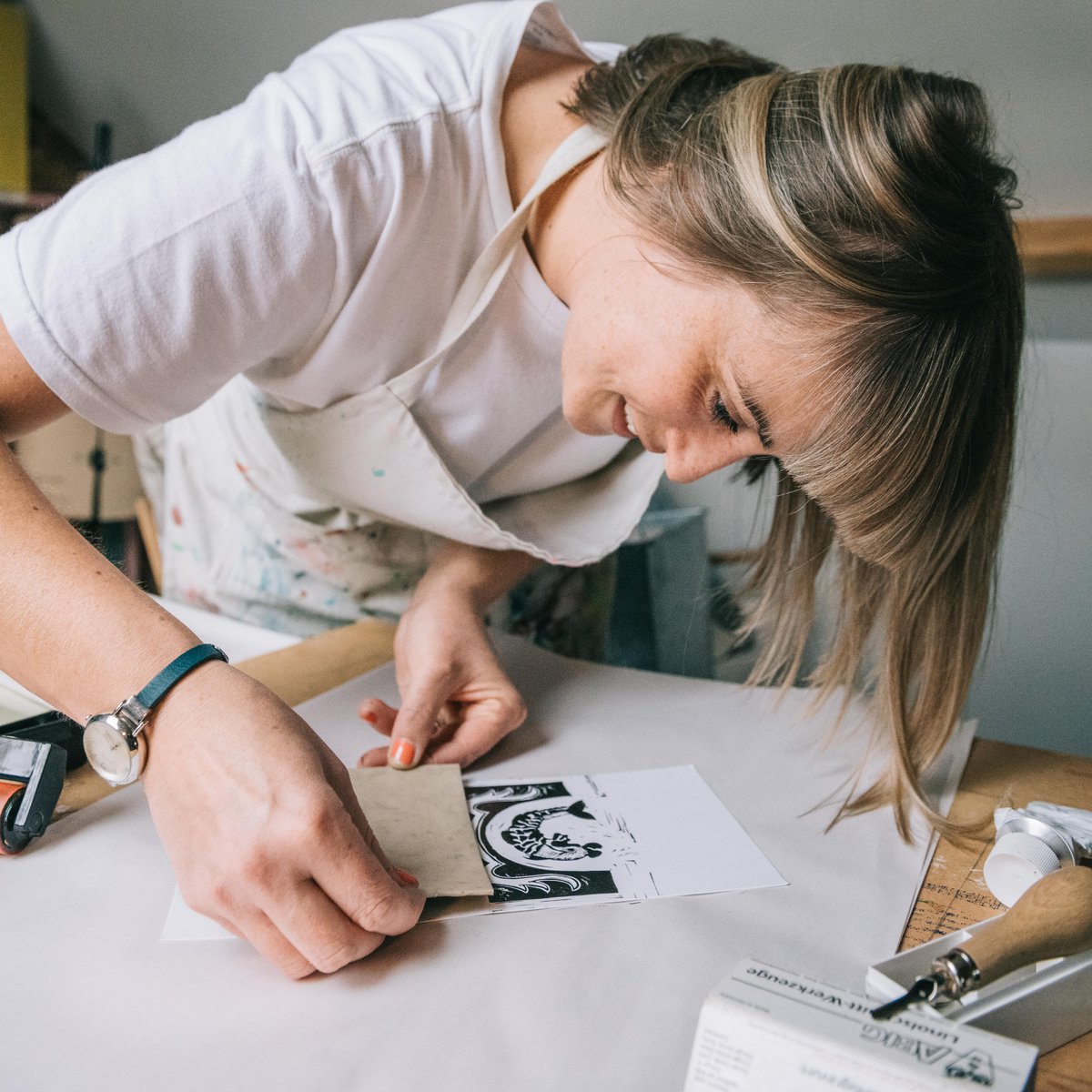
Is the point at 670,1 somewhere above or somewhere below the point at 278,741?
above

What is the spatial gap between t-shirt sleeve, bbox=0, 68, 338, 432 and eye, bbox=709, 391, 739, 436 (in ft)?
0.93

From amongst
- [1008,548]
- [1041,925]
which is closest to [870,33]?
[1008,548]

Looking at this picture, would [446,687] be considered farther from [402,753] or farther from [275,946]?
[275,946]

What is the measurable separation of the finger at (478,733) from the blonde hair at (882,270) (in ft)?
0.82

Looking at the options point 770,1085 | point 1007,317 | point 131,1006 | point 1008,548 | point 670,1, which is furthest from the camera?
point 670,1

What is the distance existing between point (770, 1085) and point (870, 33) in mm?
1324

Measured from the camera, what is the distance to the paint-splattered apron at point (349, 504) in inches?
32.3

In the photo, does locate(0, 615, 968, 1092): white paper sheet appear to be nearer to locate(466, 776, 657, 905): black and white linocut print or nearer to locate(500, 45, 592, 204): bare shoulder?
locate(466, 776, 657, 905): black and white linocut print

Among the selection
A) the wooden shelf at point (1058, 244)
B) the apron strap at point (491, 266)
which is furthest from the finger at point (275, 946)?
the wooden shelf at point (1058, 244)

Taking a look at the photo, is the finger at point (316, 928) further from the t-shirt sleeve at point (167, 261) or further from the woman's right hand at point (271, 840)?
the t-shirt sleeve at point (167, 261)

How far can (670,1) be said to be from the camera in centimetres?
146

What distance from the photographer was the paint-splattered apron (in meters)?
0.82

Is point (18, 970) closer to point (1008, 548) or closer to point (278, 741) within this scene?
point (278, 741)

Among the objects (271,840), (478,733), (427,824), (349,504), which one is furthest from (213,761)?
(349,504)
